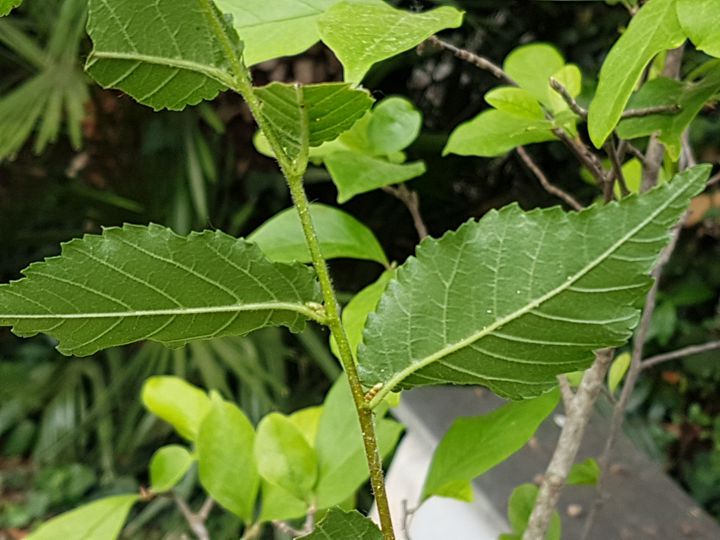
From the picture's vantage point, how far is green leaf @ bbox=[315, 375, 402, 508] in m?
0.36

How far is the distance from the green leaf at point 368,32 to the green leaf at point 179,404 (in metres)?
0.30

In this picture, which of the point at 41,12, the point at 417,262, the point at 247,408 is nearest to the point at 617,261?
the point at 417,262

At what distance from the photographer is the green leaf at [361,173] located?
0.32 metres

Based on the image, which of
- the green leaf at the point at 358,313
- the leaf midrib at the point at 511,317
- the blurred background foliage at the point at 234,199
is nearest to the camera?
the leaf midrib at the point at 511,317

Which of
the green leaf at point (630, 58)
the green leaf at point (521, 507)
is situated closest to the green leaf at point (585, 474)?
the green leaf at point (521, 507)

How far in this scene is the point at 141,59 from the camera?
167 millimetres

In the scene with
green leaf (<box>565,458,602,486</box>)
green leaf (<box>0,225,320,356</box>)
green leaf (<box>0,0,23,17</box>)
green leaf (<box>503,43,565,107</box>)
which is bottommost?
green leaf (<box>565,458,602,486</box>)

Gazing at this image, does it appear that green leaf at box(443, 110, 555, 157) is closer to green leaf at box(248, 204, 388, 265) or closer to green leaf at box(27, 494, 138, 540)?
green leaf at box(248, 204, 388, 265)

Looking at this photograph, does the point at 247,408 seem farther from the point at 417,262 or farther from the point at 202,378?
the point at 417,262

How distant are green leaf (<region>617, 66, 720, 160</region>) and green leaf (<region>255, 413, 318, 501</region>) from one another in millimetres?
212

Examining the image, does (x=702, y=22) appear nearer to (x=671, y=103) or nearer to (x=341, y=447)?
(x=671, y=103)

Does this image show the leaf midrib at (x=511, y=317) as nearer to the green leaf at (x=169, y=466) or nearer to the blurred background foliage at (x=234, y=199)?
the green leaf at (x=169, y=466)

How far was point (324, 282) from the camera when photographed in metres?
0.16

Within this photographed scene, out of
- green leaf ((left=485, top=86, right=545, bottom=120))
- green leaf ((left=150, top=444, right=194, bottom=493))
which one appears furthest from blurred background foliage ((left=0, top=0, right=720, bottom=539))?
green leaf ((left=485, top=86, right=545, bottom=120))
